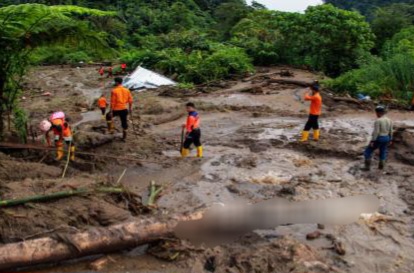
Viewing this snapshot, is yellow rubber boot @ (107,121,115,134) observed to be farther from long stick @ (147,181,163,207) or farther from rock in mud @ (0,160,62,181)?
long stick @ (147,181,163,207)

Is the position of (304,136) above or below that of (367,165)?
above

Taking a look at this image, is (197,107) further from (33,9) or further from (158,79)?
(33,9)

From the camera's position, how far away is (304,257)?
563 centimetres

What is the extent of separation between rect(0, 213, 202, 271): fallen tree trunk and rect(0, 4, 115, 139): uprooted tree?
158 inches

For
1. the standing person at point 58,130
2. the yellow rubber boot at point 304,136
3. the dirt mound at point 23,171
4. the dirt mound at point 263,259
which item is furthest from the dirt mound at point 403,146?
the dirt mound at point 23,171

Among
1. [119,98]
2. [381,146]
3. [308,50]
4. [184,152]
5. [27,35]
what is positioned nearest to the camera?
[27,35]

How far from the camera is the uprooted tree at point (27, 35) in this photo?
7.72 m

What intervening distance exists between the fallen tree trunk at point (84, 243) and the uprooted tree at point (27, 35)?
13.2ft

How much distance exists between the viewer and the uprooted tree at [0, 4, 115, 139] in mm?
7723

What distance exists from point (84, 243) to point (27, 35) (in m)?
4.44

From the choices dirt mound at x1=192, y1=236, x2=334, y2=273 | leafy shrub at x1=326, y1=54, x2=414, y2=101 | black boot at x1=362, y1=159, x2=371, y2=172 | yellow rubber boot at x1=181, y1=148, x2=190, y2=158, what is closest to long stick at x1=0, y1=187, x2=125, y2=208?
dirt mound at x1=192, y1=236, x2=334, y2=273

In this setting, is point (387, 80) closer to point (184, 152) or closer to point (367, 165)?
point (367, 165)

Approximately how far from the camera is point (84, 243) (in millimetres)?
5430

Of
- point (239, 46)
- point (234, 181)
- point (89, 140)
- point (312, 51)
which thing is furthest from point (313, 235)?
point (239, 46)
